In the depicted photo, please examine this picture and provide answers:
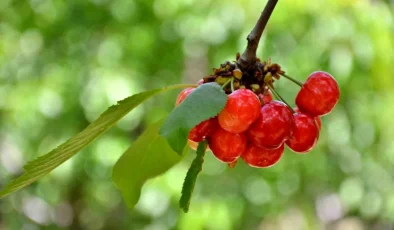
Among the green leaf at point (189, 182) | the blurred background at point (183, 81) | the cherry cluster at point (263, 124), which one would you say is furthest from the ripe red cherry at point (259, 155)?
the blurred background at point (183, 81)

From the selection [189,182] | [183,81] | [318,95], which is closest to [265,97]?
[318,95]

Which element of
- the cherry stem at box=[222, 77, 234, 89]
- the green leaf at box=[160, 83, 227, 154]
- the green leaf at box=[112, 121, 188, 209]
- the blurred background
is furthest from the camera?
the blurred background

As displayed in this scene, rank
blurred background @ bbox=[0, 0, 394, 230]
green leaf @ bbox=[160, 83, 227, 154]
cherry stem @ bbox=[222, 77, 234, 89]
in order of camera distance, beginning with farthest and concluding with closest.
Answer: blurred background @ bbox=[0, 0, 394, 230] < cherry stem @ bbox=[222, 77, 234, 89] < green leaf @ bbox=[160, 83, 227, 154]

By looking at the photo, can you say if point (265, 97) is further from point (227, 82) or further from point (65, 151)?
point (65, 151)

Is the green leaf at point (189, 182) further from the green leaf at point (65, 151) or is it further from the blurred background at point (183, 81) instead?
the blurred background at point (183, 81)

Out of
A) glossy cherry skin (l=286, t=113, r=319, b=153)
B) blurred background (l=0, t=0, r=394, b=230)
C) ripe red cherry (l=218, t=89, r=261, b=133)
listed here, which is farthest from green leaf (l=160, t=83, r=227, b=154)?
blurred background (l=0, t=0, r=394, b=230)

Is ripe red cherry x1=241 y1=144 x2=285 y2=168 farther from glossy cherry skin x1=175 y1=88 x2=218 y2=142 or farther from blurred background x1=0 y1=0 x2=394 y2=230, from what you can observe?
blurred background x1=0 y1=0 x2=394 y2=230
